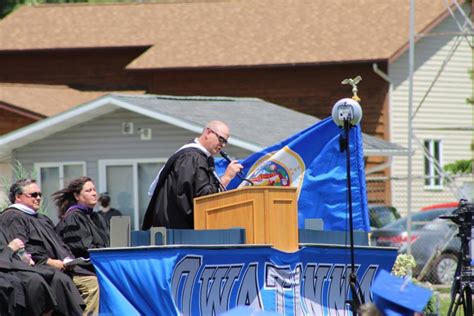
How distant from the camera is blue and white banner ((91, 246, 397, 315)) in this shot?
9258 mm

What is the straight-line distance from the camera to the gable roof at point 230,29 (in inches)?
1305

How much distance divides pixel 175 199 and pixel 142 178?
1291 cm

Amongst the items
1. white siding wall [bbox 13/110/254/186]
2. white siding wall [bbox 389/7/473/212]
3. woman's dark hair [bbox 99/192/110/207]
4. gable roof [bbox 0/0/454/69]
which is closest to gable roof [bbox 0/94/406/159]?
white siding wall [bbox 13/110/254/186]

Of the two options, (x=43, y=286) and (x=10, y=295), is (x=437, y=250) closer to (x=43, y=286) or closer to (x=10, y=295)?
(x=43, y=286)

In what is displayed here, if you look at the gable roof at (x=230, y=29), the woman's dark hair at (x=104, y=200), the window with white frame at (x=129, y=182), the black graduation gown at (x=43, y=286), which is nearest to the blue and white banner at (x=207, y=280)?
the black graduation gown at (x=43, y=286)

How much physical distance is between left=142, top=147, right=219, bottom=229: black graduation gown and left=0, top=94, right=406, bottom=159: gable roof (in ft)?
34.4

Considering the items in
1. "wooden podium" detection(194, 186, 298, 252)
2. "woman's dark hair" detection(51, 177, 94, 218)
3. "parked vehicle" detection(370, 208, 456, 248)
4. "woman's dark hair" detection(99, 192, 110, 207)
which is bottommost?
"parked vehicle" detection(370, 208, 456, 248)

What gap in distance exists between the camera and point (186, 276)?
9.32 m

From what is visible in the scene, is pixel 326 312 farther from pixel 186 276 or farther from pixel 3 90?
pixel 3 90

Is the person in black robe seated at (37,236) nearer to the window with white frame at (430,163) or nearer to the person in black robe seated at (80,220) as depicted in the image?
the person in black robe seated at (80,220)

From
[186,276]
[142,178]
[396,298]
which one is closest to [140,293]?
[186,276]

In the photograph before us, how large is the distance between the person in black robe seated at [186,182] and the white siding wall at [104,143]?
39.6ft

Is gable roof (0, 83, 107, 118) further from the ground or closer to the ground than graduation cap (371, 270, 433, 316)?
further from the ground

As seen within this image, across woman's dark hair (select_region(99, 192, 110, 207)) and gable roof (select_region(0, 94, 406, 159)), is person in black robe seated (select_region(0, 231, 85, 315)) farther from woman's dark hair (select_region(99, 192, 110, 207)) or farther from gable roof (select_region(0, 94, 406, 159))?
gable roof (select_region(0, 94, 406, 159))
